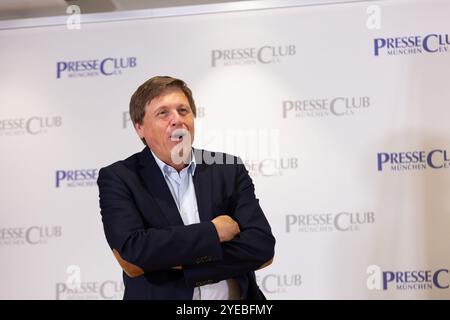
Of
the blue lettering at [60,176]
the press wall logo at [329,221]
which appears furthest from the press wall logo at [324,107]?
the blue lettering at [60,176]

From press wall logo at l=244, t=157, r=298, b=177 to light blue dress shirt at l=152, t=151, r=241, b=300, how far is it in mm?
2018

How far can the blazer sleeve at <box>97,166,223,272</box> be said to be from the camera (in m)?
2.41

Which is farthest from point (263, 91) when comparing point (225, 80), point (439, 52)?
point (439, 52)

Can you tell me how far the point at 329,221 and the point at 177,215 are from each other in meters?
2.32

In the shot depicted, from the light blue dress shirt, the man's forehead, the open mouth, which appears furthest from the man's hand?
the man's forehead

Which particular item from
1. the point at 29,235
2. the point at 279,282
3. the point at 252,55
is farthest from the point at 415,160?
the point at 29,235

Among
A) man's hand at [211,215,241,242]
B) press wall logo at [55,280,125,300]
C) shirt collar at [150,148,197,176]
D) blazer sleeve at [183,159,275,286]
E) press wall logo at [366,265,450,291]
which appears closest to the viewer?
blazer sleeve at [183,159,275,286]

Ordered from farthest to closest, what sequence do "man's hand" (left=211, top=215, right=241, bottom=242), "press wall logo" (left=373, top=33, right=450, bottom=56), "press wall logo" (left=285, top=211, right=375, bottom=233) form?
"press wall logo" (left=373, top=33, right=450, bottom=56) < "press wall logo" (left=285, top=211, right=375, bottom=233) < "man's hand" (left=211, top=215, right=241, bottom=242)

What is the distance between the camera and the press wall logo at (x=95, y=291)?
474 cm

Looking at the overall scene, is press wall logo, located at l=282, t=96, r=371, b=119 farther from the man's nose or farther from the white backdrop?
the man's nose

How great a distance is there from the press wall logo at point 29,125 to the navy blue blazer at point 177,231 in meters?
2.60

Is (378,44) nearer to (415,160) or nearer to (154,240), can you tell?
(415,160)

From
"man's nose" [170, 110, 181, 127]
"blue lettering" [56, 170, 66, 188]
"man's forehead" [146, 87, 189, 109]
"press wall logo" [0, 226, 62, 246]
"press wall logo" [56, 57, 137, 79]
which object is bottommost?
"press wall logo" [0, 226, 62, 246]

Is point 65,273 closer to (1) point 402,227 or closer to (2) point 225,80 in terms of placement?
(2) point 225,80
